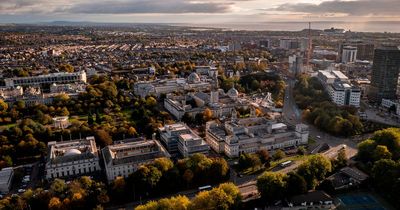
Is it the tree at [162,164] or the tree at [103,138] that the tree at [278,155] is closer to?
the tree at [162,164]

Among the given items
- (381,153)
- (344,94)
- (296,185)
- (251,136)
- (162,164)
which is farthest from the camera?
(344,94)

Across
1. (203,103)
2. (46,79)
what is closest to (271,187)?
(203,103)

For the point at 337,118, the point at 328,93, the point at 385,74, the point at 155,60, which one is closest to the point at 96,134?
the point at 337,118

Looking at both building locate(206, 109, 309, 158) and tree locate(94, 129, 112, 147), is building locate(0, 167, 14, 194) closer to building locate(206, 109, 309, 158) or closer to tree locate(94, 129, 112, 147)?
tree locate(94, 129, 112, 147)

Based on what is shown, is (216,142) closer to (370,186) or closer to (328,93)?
(370,186)

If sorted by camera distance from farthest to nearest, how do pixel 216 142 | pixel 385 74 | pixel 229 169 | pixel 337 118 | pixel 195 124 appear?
pixel 385 74
pixel 195 124
pixel 337 118
pixel 216 142
pixel 229 169

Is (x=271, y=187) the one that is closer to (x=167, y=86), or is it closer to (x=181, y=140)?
(x=181, y=140)
